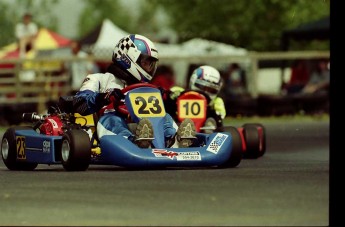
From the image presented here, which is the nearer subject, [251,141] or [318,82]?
[251,141]

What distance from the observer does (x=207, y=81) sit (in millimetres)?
16031

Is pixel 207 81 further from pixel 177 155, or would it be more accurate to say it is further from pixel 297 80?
pixel 297 80

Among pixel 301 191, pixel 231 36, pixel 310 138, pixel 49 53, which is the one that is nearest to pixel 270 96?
pixel 310 138

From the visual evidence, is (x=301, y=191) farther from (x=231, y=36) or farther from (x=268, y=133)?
(x=231, y=36)

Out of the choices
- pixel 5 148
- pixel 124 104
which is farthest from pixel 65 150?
pixel 5 148

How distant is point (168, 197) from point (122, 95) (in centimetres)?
291

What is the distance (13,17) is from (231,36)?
888 centimetres

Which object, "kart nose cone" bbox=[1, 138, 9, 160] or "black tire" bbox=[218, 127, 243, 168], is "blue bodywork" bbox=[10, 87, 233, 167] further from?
"kart nose cone" bbox=[1, 138, 9, 160]

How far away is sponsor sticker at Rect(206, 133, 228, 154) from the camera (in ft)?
38.1

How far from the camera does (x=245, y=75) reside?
3312cm

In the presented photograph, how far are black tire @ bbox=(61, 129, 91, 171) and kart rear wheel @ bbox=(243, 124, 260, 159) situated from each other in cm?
339

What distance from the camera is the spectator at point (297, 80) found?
2959 centimetres

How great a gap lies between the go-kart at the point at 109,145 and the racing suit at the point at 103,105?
11cm

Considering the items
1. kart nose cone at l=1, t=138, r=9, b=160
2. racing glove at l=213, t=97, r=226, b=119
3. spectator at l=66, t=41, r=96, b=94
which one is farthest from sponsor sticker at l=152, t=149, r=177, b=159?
spectator at l=66, t=41, r=96, b=94
